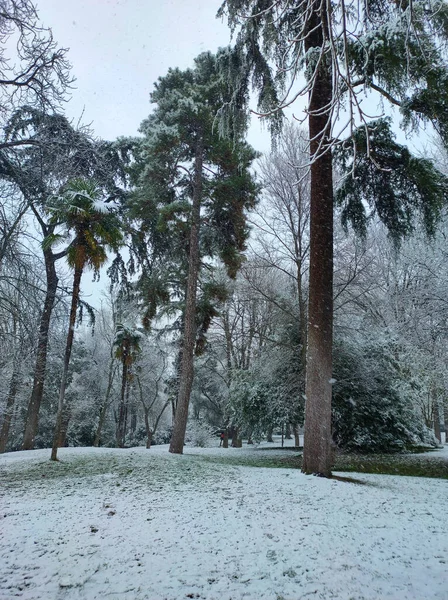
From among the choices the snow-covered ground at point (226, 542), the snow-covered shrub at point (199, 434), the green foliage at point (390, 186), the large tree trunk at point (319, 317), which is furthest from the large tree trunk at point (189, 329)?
the snow-covered shrub at point (199, 434)

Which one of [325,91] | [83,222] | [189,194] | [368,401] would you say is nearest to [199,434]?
[368,401]

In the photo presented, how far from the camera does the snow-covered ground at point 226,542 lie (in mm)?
2053

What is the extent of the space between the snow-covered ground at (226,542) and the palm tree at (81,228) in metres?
4.68

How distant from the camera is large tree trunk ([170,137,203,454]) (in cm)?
1009

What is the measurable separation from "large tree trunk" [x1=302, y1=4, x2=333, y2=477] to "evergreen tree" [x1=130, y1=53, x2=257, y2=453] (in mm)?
4911

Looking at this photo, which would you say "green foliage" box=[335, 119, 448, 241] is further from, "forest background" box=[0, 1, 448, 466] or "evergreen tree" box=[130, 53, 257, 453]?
Answer: "evergreen tree" box=[130, 53, 257, 453]

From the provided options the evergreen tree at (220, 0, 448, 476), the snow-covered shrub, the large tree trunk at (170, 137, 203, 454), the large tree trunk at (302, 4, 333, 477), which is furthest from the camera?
the snow-covered shrub

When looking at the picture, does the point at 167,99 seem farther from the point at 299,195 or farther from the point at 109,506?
the point at 109,506

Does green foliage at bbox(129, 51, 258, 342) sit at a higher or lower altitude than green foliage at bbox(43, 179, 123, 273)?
higher

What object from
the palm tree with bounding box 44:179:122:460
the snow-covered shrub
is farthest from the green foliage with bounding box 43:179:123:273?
the snow-covered shrub

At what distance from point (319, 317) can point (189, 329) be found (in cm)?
Answer: 565

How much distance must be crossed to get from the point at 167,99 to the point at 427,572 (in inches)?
483

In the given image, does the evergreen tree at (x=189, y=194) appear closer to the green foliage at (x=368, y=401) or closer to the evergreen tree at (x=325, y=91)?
the evergreen tree at (x=325, y=91)

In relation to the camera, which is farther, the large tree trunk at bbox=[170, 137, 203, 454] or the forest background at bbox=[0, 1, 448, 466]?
the large tree trunk at bbox=[170, 137, 203, 454]
